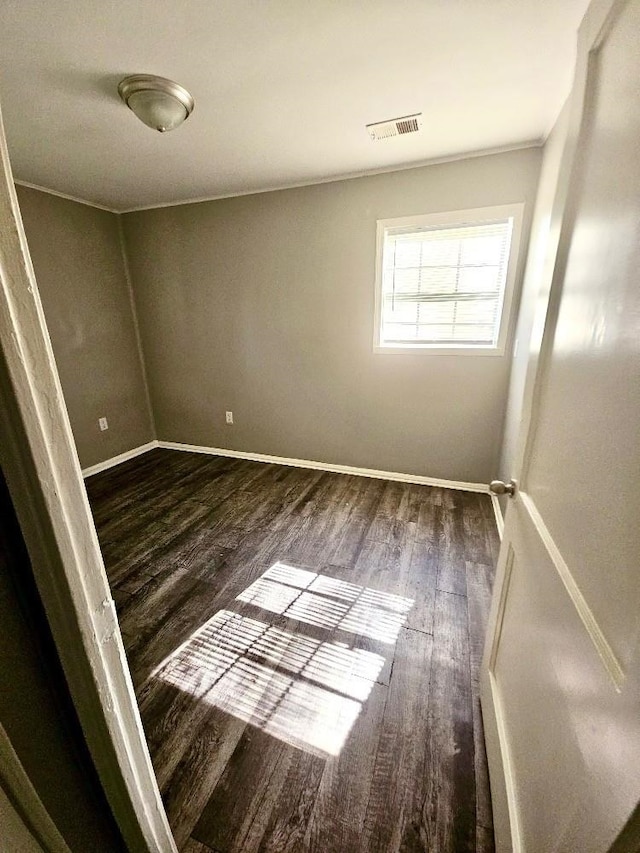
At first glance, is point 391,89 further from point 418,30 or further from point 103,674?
point 103,674

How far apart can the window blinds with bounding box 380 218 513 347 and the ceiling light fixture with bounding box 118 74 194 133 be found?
4.96 ft

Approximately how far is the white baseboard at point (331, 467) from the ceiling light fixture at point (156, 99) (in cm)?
259

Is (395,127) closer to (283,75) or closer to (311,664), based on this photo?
(283,75)

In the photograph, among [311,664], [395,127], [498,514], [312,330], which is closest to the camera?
[311,664]

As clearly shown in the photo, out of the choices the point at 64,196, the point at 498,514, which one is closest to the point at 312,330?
the point at 498,514

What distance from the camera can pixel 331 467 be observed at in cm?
322

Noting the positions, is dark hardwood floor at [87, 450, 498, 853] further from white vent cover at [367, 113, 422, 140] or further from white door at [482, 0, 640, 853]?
white vent cover at [367, 113, 422, 140]

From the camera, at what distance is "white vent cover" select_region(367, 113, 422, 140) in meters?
1.78

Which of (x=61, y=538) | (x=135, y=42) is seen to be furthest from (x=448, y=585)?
(x=135, y=42)

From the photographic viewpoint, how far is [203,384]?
11.5 ft

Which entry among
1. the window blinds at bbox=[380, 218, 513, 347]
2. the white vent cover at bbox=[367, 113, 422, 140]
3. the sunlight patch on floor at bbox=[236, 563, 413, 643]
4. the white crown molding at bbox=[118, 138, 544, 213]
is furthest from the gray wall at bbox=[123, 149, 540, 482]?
the sunlight patch on floor at bbox=[236, 563, 413, 643]

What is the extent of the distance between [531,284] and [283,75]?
1.71m

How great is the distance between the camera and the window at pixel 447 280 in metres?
2.33

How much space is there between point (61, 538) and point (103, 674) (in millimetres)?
250
